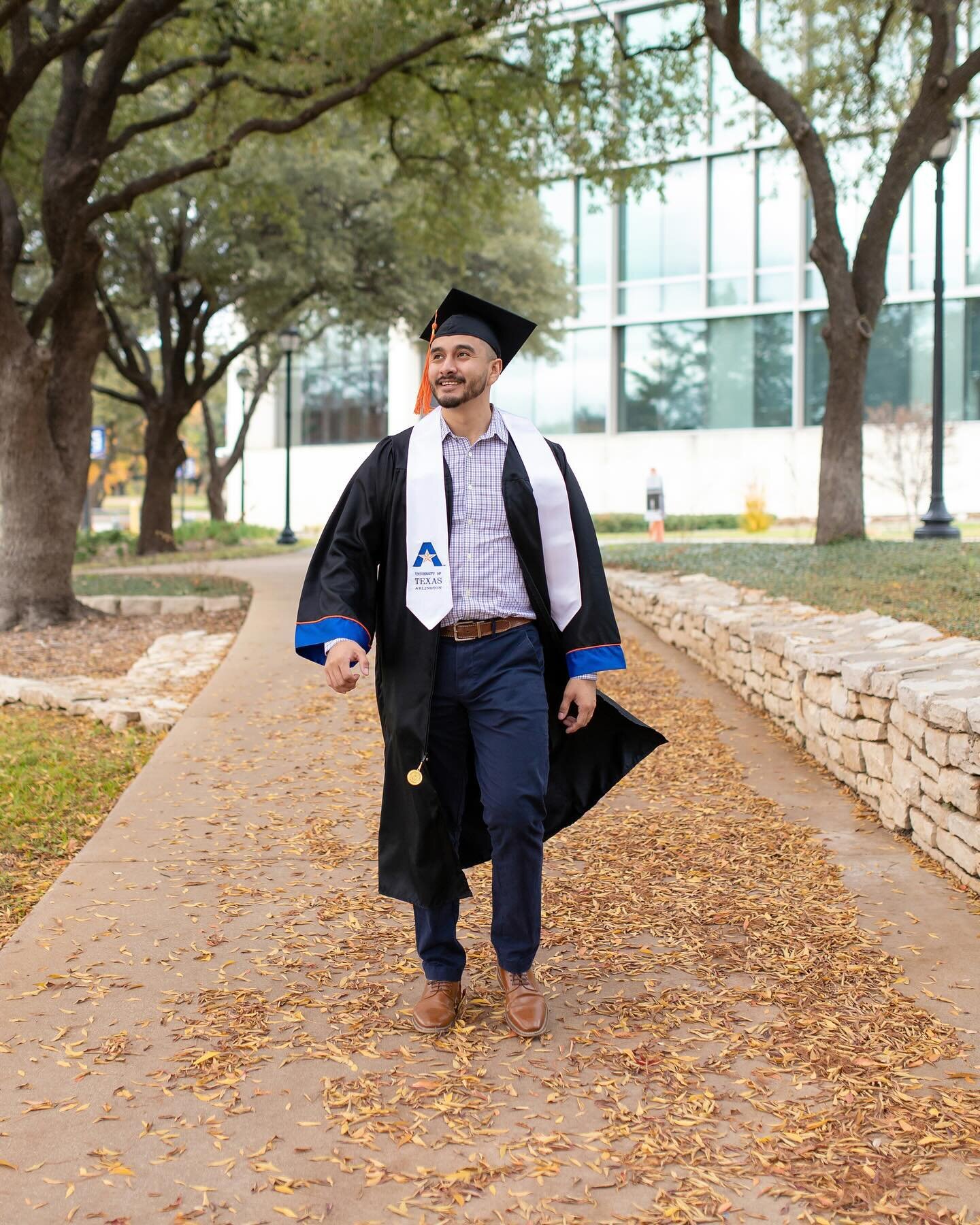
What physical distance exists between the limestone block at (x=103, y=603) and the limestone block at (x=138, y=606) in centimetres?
5

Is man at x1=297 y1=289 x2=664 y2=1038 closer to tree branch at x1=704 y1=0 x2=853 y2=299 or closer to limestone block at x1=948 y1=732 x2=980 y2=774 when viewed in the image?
limestone block at x1=948 y1=732 x2=980 y2=774

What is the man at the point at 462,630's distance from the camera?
3705 mm

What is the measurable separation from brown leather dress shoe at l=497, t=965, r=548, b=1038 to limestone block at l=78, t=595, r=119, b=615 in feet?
38.8

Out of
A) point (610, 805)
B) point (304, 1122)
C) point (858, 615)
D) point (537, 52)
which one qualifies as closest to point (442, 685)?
point (304, 1122)

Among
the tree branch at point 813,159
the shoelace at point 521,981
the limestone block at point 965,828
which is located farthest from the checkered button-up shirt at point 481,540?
the tree branch at point 813,159

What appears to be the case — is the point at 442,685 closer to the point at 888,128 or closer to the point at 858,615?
the point at 858,615

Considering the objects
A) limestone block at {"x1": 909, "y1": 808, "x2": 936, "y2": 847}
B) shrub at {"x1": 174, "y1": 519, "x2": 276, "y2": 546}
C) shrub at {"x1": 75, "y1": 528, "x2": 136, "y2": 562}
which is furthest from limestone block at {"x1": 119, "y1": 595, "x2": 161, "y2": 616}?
shrub at {"x1": 174, "y1": 519, "x2": 276, "y2": 546}

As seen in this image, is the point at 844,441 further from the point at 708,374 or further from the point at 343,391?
the point at 343,391

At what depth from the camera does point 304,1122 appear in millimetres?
3156

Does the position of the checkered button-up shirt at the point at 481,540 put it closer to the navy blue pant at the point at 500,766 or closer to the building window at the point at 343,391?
the navy blue pant at the point at 500,766

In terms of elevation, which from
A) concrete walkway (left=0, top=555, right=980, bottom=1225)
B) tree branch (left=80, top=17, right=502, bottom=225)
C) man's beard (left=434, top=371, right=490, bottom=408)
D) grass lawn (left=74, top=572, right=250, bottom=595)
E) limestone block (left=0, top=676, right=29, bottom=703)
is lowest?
concrete walkway (left=0, top=555, right=980, bottom=1225)

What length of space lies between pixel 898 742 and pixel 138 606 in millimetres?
10812

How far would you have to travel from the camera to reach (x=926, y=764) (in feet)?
18.0

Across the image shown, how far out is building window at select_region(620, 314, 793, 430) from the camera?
116 feet
